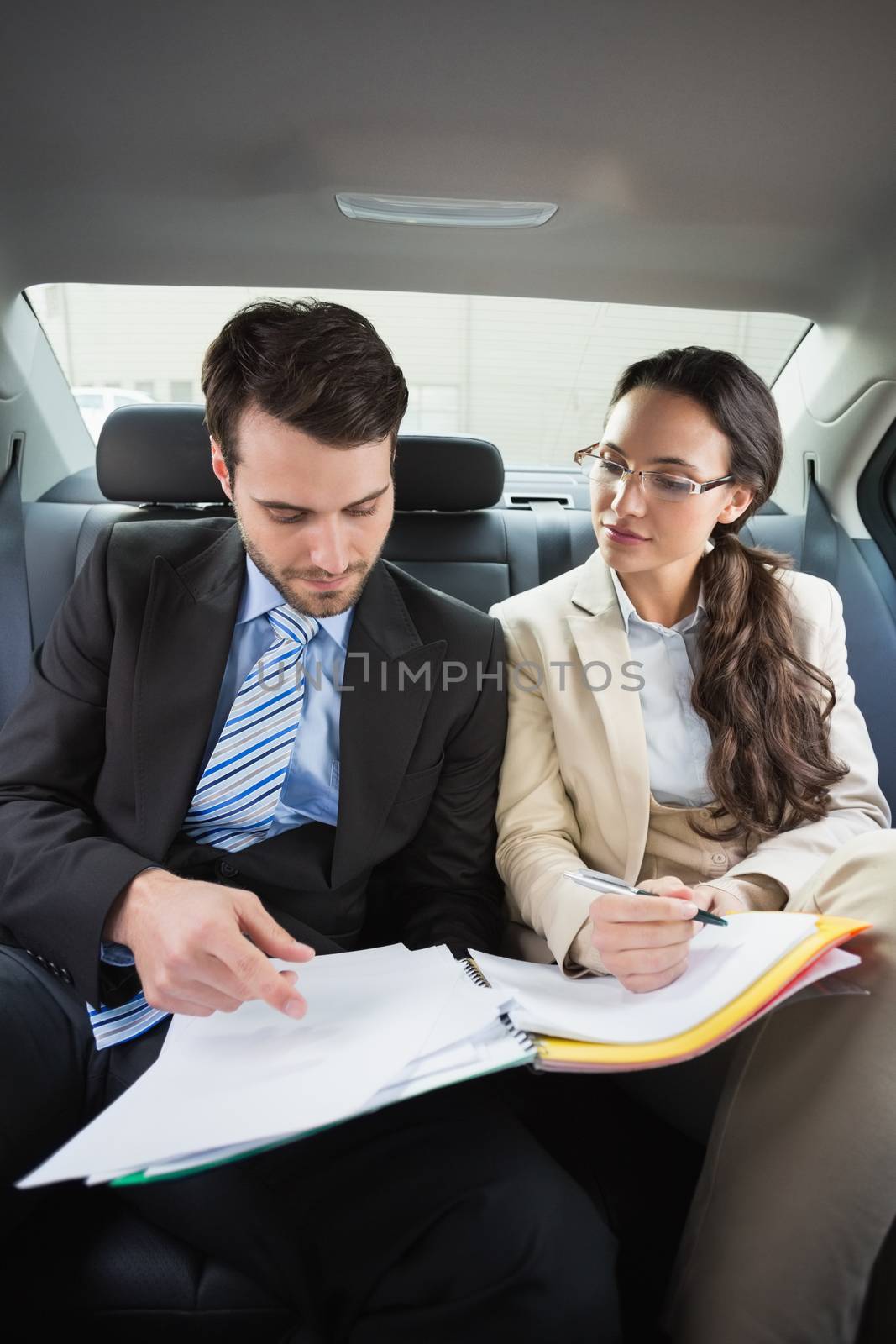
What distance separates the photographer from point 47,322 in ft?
7.49

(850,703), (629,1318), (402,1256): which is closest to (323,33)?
(850,703)

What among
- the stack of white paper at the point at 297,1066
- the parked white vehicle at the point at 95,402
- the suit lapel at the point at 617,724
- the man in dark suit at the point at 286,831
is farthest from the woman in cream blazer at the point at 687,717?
the parked white vehicle at the point at 95,402

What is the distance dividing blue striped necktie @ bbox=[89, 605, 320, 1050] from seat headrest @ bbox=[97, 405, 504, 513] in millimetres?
730

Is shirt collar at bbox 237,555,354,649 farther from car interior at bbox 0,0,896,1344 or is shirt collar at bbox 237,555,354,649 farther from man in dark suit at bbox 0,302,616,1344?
car interior at bbox 0,0,896,1344

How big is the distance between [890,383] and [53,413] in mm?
1949

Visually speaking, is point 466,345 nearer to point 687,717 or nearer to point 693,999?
point 687,717

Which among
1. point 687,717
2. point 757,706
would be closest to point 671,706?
point 687,717

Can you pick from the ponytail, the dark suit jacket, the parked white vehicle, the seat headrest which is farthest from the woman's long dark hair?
the parked white vehicle

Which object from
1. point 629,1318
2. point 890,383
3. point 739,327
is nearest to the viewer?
point 629,1318

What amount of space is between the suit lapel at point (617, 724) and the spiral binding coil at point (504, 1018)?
45 centimetres

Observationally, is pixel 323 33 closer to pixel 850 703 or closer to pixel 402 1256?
pixel 850 703

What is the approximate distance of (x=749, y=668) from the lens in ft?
5.19

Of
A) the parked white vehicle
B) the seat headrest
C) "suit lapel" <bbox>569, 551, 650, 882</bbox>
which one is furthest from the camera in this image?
the parked white vehicle

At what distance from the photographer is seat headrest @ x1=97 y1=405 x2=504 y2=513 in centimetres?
194
